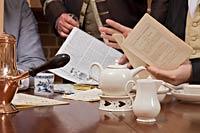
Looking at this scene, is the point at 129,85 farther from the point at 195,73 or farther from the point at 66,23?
the point at 66,23

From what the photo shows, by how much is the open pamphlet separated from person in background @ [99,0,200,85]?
0.06m

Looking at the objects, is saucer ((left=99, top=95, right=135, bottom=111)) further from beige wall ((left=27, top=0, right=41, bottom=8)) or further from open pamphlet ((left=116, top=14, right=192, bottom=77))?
beige wall ((left=27, top=0, right=41, bottom=8))

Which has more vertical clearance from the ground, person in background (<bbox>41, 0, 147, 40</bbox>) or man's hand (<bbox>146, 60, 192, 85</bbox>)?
person in background (<bbox>41, 0, 147, 40</bbox>)

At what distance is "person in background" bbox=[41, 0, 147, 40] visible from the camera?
6.64ft

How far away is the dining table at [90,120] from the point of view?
0.88m

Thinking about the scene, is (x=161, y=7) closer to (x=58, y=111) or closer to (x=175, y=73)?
(x=175, y=73)

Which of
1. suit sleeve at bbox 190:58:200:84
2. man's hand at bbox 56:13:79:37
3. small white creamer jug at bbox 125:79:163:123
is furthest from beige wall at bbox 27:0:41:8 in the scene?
small white creamer jug at bbox 125:79:163:123

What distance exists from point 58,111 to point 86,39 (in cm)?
66

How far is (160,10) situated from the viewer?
78.5 inches

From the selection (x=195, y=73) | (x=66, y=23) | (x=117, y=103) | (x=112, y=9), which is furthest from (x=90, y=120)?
(x=112, y=9)

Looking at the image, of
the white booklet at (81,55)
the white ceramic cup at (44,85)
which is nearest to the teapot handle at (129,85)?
the white ceramic cup at (44,85)

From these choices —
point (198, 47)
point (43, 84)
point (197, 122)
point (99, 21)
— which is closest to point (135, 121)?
point (197, 122)

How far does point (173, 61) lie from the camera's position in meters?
1.29

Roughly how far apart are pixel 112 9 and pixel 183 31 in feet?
1.55
